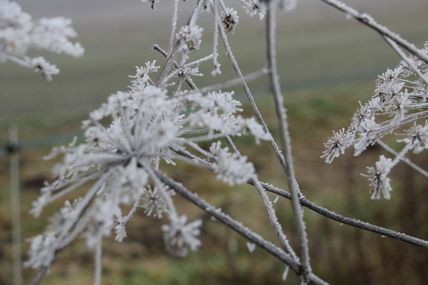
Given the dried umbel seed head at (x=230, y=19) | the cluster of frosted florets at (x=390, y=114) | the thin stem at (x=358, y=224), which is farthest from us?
the dried umbel seed head at (x=230, y=19)

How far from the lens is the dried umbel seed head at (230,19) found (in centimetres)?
87

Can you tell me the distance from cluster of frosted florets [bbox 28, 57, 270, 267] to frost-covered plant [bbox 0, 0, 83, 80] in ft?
0.25

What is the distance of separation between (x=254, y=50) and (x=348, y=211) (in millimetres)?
5714

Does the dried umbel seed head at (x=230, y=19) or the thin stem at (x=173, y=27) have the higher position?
the dried umbel seed head at (x=230, y=19)

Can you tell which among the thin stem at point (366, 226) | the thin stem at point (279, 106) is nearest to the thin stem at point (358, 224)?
the thin stem at point (366, 226)

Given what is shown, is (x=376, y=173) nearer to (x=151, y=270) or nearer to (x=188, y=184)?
(x=151, y=270)

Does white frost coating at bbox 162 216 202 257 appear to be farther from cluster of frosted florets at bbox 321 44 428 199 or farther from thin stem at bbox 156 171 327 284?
cluster of frosted florets at bbox 321 44 428 199

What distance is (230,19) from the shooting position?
0.88m

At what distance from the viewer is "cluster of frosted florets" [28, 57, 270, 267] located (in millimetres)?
519

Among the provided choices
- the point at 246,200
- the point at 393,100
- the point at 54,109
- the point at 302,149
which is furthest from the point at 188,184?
the point at 393,100

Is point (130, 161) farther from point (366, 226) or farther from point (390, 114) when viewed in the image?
point (390, 114)

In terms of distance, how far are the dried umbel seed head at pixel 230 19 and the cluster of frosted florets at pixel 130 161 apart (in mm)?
229

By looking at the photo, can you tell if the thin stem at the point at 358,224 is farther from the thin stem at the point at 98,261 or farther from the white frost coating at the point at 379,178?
the thin stem at the point at 98,261

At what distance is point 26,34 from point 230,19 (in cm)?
40
